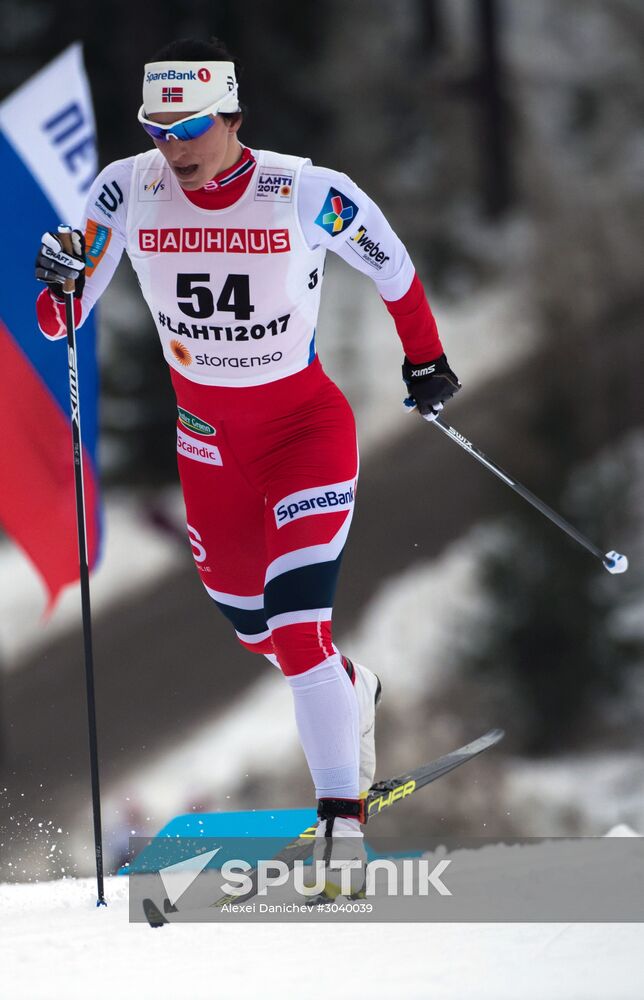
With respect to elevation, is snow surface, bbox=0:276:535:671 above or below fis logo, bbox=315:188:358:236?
below

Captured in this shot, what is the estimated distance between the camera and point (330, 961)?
7.14 ft

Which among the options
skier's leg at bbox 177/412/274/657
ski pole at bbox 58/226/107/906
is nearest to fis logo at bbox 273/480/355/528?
skier's leg at bbox 177/412/274/657

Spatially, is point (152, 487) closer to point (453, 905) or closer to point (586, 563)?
point (586, 563)

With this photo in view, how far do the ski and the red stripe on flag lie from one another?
172 cm

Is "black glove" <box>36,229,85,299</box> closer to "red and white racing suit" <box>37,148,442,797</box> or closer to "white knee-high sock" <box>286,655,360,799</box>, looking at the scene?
"red and white racing suit" <box>37,148,442,797</box>

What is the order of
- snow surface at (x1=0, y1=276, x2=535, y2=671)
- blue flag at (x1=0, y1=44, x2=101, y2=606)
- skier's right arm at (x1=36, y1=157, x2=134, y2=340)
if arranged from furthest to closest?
1. snow surface at (x1=0, y1=276, x2=535, y2=671)
2. blue flag at (x1=0, y1=44, x2=101, y2=606)
3. skier's right arm at (x1=36, y1=157, x2=134, y2=340)

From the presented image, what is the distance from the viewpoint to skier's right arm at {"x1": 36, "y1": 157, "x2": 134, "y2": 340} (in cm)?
257

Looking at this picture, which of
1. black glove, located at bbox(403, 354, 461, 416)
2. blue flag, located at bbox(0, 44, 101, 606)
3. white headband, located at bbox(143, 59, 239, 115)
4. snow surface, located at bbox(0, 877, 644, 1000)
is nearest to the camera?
snow surface, located at bbox(0, 877, 644, 1000)

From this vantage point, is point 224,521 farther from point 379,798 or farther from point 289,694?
point 289,694

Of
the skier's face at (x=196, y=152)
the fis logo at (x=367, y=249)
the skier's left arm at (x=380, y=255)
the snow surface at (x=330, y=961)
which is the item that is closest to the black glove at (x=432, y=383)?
the skier's left arm at (x=380, y=255)

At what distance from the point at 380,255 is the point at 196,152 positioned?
0.47 m

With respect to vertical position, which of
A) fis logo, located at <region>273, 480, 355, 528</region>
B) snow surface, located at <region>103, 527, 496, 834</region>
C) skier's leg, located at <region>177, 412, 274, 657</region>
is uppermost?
fis logo, located at <region>273, 480, 355, 528</region>

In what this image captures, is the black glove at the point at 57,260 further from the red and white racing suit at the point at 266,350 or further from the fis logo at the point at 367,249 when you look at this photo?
the fis logo at the point at 367,249

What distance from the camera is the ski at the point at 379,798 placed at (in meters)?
Answer: 2.40
